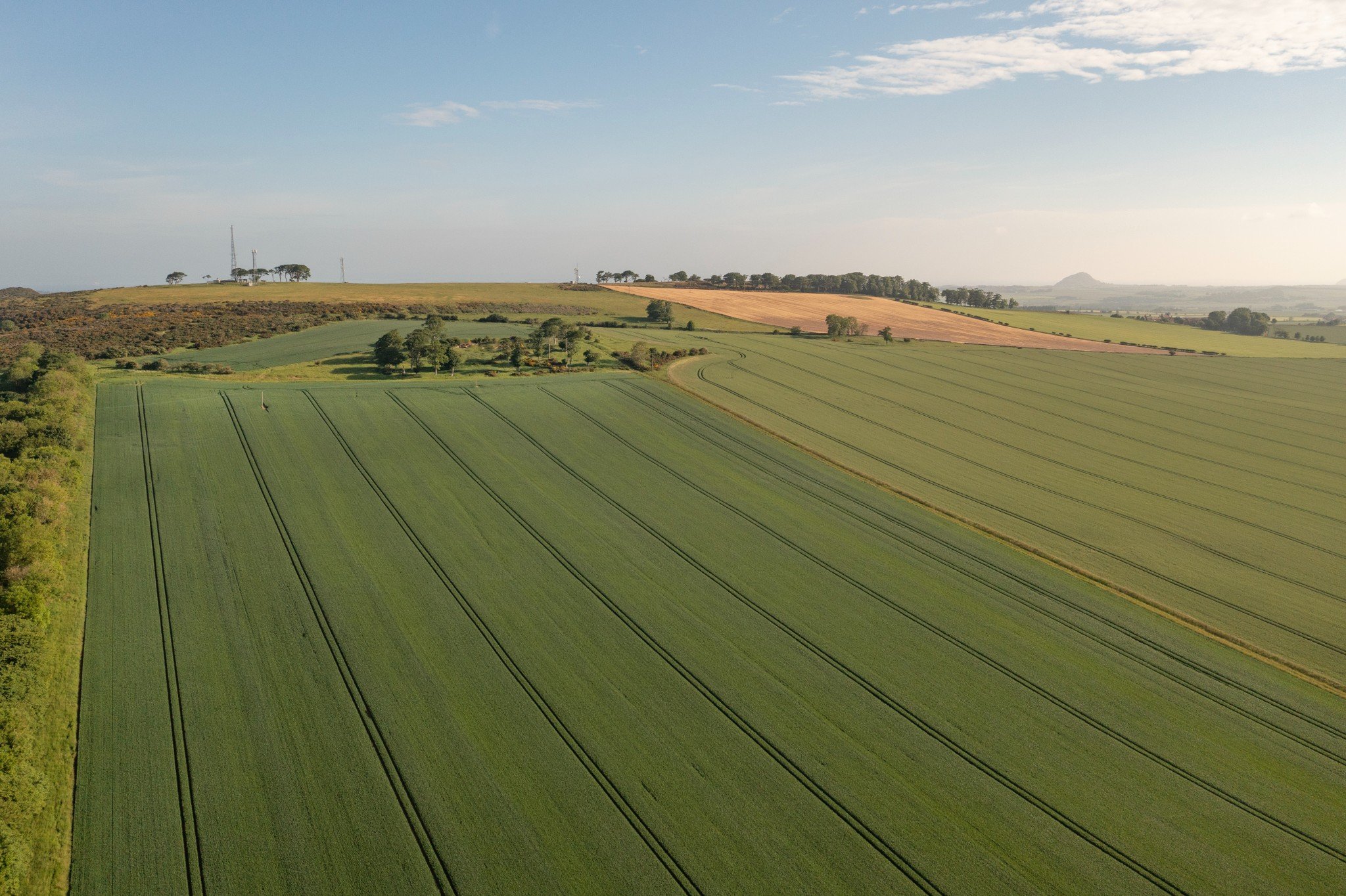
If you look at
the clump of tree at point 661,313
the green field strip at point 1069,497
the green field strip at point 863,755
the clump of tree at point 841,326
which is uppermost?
the clump of tree at point 661,313

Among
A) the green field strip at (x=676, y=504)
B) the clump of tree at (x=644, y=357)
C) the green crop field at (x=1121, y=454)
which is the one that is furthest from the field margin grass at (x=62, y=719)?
the clump of tree at (x=644, y=357)

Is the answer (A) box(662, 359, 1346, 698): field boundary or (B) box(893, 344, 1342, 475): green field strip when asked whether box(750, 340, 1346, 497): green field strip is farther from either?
(A) box(662, 359, 1346, 698): field boundary

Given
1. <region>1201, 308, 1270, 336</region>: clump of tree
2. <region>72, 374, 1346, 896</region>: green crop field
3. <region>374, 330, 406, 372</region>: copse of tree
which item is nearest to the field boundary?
<region>72, 374, 1346, 896</region>: green crop field

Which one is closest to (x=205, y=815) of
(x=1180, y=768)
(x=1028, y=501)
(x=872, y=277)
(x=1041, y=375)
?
(x=1180, y=768)

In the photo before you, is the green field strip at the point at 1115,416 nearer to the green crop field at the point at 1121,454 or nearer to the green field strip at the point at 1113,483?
the green crop field at the point at 1121,454

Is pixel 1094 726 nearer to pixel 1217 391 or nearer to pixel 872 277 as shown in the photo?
pixel 1217 391

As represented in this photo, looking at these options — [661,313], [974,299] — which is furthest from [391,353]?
[974,299]
